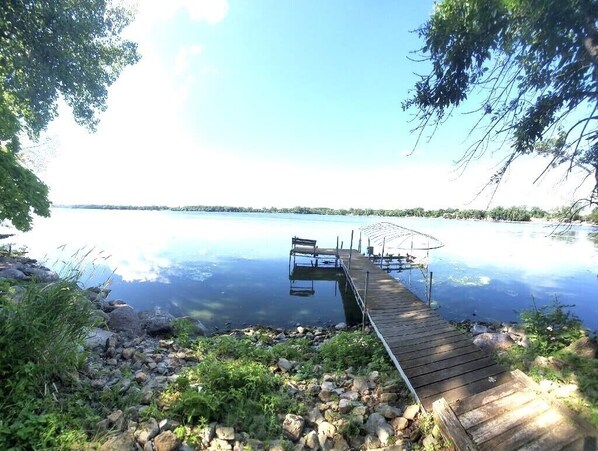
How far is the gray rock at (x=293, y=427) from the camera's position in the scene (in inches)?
150

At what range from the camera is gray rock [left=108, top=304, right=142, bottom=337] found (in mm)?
8148

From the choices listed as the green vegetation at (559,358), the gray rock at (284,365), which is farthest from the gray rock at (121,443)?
the green vegetation at (559,358)

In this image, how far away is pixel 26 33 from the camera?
10.4 meters

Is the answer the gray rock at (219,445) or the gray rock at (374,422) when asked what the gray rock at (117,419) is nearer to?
the gray rock at (219,445)

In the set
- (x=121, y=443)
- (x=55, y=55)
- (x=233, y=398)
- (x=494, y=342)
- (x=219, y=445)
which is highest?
(x=55, y=55)

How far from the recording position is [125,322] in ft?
27.7

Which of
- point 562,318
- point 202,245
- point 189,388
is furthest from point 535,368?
point 202,245

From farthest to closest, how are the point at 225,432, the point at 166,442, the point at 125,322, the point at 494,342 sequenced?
1. the point at 125,322
2. the point at 494,342
3. the point at 225,432
4. the point at 166,442

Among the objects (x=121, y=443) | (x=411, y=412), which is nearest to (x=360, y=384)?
(x=411, y=412)

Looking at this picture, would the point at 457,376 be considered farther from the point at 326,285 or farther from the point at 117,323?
the point at 326,285

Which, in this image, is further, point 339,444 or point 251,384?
point 251,384

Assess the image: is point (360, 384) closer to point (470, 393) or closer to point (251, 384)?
point (470, 393)

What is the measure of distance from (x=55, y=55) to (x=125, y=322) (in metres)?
11.8

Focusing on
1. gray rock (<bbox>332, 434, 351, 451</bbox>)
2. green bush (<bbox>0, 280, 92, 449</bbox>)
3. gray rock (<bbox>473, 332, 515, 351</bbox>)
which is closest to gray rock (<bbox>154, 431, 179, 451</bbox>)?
green bush (<bbox>0, 280, 92, 449</bbox>)
